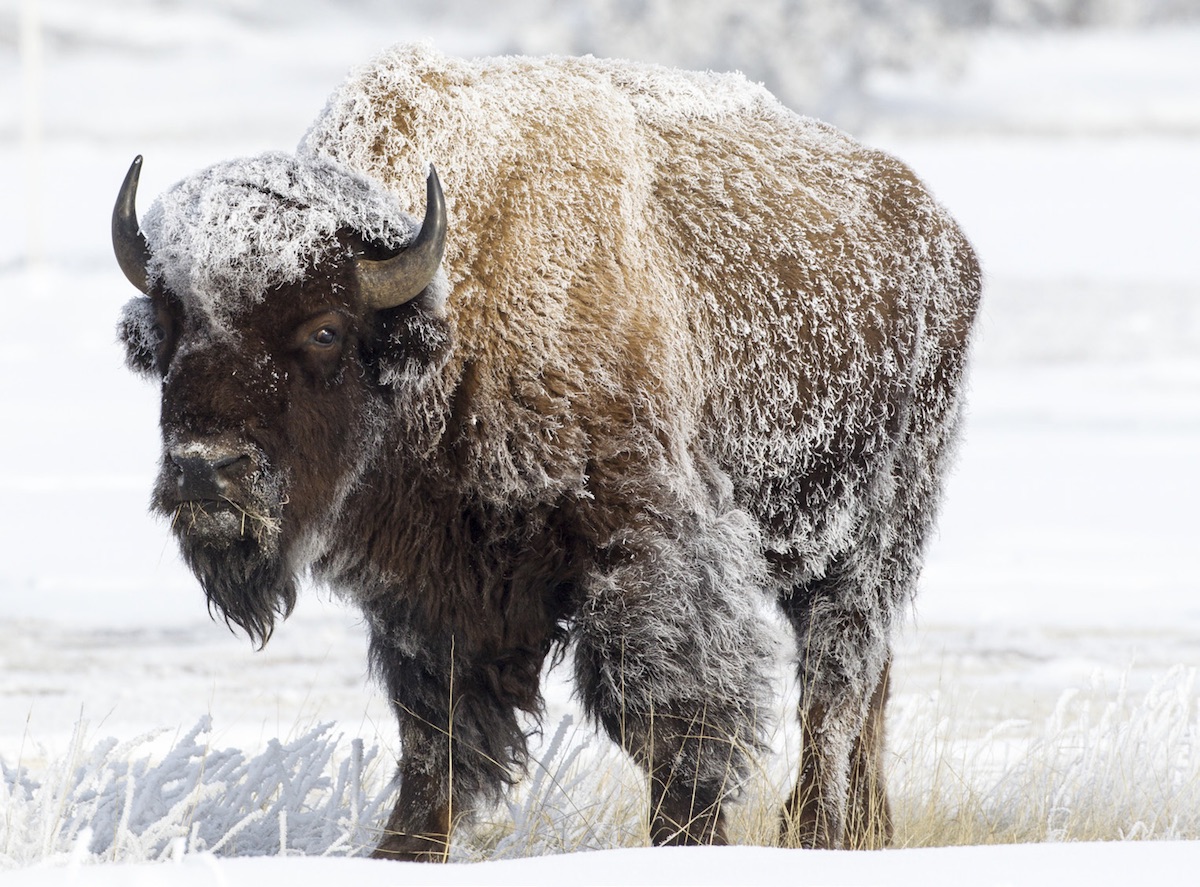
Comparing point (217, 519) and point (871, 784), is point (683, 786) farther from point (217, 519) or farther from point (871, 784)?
point (217, 519)

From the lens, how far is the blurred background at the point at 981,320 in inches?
311

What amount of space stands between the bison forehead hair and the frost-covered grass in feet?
3.99

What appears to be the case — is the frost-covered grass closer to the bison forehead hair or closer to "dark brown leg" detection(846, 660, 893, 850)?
"dark brown leg" detection(846, 660, 893, 850)

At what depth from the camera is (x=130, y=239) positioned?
4.00m

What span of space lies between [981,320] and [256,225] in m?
2.79

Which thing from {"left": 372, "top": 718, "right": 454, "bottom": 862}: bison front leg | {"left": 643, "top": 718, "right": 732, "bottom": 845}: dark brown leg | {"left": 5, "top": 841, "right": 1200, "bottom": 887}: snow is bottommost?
{"left": 372, "top": 718, "right": 454, "bottom": 862}: bison front leg

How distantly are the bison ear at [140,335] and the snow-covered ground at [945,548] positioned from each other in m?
0.99

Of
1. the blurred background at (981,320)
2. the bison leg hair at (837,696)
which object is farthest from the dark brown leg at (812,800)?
the blurred background at (981,320)

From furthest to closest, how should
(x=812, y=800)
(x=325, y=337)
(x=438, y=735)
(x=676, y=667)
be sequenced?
(x=812, y=800) < (x=438, y=735) < (x=676, y=667) < (x=325, y=337)

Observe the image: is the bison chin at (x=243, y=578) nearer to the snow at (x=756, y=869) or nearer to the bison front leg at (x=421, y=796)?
the bison front leg at (x=421, y=796)

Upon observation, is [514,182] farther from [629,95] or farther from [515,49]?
[515,49]

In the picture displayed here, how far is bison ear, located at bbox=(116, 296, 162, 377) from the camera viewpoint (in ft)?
13.0

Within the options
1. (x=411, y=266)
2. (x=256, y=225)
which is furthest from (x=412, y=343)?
(x=256, y=225)

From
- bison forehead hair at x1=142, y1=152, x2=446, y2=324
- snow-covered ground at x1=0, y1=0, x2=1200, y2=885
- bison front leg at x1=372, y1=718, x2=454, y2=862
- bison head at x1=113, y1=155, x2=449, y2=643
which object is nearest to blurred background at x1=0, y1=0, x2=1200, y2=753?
snow-covered ground at x1=0, y1=0, x2=1200, y2=885
